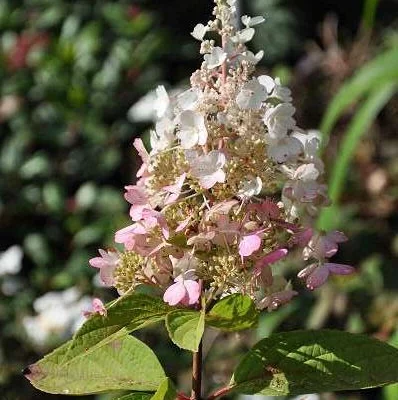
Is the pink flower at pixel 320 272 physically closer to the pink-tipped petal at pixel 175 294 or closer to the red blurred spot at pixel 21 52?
the pink-tipped petal at pixel 175 294

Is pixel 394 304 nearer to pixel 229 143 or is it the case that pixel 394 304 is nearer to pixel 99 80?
pixel 99 80

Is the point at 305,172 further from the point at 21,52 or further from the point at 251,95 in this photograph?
the point at 21,52

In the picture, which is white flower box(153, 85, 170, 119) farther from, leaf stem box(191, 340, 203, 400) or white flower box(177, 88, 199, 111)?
leaf stem box(191, 340, 203, 400)

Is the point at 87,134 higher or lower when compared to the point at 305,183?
lower

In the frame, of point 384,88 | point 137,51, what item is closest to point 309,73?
point 137,51

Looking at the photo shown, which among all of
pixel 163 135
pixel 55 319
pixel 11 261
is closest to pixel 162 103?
pixel 163 135

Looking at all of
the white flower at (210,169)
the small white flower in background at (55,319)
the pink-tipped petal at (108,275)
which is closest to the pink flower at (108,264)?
the pink-tipped petal at (108,275)
